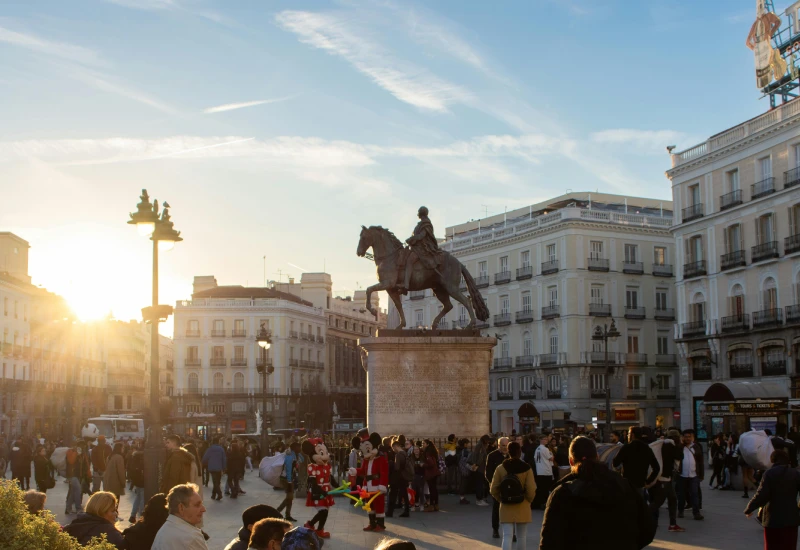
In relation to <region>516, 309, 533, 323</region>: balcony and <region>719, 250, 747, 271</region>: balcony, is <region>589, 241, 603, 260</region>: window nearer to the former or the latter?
<region>516, 309, 533, 323</region>: balcony

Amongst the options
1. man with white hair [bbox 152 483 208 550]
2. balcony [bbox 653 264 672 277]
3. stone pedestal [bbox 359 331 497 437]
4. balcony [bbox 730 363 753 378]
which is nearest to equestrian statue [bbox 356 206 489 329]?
stone pedestal [bbox 359 331 497 437]

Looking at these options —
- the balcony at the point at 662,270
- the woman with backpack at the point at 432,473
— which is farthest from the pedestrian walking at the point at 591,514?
the balcony at the point at 662,270

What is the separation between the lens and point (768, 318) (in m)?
47.3

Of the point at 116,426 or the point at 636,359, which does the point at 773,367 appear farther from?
the point at 116,426

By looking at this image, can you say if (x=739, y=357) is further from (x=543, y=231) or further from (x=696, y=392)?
(x=543, y=231)

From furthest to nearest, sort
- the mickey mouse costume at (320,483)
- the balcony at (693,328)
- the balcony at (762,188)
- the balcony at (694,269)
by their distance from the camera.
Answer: the balcony at (694,269), the balcony at (693,328), the balcony at (762,188), the mickey mouse costume at (320,483)

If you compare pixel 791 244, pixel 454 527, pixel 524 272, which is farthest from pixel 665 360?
pixel 454 527

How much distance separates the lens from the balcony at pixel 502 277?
72812mm

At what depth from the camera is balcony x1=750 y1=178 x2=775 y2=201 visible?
4734 centimetres

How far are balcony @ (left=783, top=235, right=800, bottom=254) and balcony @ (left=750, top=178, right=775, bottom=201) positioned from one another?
2.63 m

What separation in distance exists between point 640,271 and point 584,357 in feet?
26.2

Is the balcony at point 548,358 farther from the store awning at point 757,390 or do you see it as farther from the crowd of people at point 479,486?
the crowd of people at point 479,486

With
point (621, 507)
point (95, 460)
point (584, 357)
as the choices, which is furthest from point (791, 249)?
point (621, 507)

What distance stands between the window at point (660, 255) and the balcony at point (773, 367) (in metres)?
23.4
